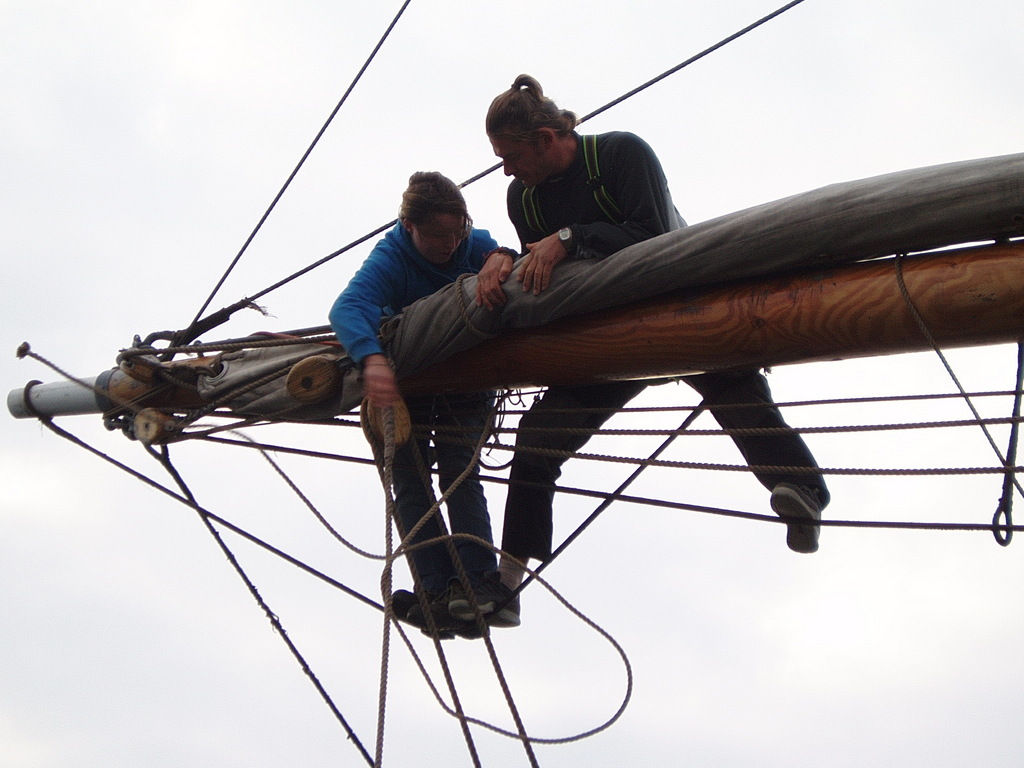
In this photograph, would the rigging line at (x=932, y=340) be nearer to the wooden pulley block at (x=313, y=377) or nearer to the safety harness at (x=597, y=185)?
the safety harness at (x=597, y=185)

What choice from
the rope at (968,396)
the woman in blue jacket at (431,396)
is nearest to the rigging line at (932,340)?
the rope at (968,396)

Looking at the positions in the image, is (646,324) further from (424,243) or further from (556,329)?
(424,243)

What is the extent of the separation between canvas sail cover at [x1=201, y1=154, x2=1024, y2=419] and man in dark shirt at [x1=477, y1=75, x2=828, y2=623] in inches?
3.1

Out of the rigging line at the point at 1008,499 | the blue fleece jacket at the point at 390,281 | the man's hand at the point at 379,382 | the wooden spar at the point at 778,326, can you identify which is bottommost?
the rigging line at the point at 1008,499

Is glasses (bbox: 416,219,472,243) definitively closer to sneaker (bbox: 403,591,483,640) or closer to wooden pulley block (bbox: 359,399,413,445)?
wooden pulley block (bbox: 359,399,413,445)

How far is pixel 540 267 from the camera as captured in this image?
3318 mm

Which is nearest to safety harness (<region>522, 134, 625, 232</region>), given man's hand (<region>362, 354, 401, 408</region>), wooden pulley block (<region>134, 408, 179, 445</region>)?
man's hand (<region>362, 354, 401, 408</region>)

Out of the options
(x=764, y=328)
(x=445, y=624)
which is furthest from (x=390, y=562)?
(x=764, y=328)

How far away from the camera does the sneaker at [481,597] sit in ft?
11.6

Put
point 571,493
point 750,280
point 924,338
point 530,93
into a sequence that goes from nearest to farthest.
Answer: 1. point 924,338
2. point 750,280
3. point 530,93
4. point 571,493

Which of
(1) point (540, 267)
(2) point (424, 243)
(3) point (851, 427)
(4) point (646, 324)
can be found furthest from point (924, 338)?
(2) point (424, 243)

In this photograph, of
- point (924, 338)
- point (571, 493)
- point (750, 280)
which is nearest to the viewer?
point (924, 338)

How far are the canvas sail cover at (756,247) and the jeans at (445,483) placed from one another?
0.25 meters

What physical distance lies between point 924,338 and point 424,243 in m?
1.50
